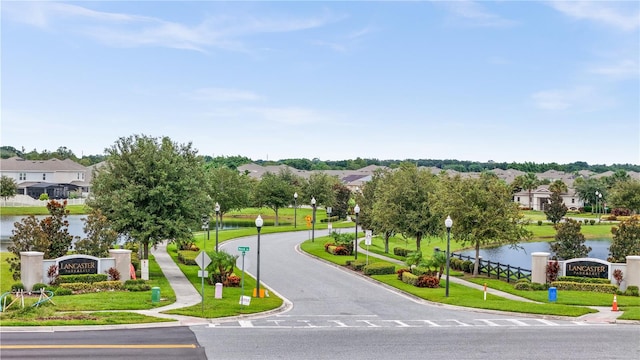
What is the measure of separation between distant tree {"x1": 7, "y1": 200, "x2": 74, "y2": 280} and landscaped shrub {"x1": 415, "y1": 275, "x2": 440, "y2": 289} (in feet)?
65.8

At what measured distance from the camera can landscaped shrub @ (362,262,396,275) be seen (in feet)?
145

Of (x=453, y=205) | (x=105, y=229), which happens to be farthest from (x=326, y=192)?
(x=105, y=229)

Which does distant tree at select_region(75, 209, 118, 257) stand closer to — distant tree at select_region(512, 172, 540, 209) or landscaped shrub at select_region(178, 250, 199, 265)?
landscaped shrub at select_region(178, 250, 199, 265)

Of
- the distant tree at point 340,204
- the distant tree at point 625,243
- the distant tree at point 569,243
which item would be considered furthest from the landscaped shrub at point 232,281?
the distant tree at point 340,204

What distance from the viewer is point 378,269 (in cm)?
4434

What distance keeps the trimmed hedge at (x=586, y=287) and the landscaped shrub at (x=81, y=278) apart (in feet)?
82.4

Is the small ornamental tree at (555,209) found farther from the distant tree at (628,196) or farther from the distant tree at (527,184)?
the distant tree at (527,184)

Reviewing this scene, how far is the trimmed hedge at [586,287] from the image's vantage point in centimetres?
3766

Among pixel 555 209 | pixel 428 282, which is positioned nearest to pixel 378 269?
pixel 428 282

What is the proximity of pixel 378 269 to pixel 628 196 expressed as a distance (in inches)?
3307

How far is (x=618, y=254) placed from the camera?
43844 mm

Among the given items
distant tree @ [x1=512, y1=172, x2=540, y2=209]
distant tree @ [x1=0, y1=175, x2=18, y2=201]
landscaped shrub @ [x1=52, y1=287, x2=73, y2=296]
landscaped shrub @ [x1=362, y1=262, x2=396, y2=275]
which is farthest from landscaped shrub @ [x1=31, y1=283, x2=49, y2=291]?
distant tree @ [x1=512, y1=172, x2=540, y2=209]

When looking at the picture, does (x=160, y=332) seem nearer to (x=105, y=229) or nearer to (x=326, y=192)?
(x=105, y=229)

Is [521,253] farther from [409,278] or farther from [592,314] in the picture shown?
[592,314]
